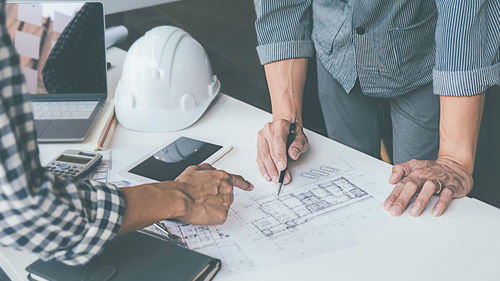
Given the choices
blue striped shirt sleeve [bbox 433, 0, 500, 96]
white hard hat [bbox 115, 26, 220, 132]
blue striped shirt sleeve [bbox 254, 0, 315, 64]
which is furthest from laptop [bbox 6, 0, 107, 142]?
blue striped shirt sleeve [bbox 433, 0, 500, 96]

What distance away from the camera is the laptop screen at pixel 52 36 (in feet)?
4.72

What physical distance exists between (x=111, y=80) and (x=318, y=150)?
833 millimetres

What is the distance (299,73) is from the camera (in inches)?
57.1

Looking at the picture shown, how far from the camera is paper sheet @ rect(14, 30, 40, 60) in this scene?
144cm

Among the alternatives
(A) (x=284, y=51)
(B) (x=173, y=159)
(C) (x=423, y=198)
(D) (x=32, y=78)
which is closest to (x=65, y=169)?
(B) (x=173, y=159)

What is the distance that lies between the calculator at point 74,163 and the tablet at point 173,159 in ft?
0.28

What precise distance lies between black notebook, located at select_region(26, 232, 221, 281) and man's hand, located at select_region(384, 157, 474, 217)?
405 mm

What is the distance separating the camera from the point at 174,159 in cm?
121

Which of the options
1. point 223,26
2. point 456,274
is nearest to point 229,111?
point 456,274

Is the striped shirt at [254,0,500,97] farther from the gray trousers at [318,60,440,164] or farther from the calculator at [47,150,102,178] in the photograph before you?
the calculator at [47,150,102,178]

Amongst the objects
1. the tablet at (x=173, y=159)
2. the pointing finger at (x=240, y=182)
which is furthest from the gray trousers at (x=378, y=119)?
the pointing finger at (x=240, y=182)

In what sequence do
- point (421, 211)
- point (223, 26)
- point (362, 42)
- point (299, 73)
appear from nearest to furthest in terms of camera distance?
point (421, 211), point (362, 42), point (299, 73), point (223, 26)

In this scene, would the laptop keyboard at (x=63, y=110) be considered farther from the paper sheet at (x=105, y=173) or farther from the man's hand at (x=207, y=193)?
the man's hand at (x=207, y=193)

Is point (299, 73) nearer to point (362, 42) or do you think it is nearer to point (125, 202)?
point (362, 42)
